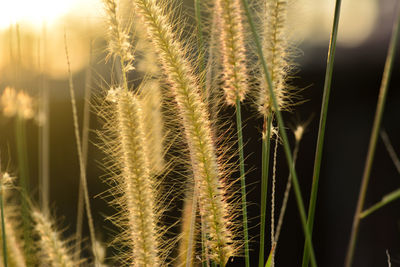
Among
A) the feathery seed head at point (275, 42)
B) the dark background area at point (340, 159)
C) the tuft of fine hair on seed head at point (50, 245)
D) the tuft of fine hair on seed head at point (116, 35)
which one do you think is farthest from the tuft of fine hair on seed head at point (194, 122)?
the dark background area at point (340, 159)

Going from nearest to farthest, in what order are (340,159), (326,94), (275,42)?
(326,94) → (275,42) → (340,159)

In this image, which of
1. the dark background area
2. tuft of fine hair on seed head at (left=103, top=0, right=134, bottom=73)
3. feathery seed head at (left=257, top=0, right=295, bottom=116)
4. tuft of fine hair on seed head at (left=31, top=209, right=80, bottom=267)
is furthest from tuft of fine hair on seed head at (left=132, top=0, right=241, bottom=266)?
the dark background area

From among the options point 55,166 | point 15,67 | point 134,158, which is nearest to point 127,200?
point 134,158

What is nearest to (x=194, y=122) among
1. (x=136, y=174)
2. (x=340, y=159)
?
(x=136, y=174)

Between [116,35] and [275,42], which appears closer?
[116,35]

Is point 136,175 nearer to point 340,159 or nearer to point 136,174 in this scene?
point 136,174

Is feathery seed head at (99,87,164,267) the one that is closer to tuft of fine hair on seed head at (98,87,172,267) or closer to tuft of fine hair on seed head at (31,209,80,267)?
tuft of fine hair on seed head at (98,87,172,267)
